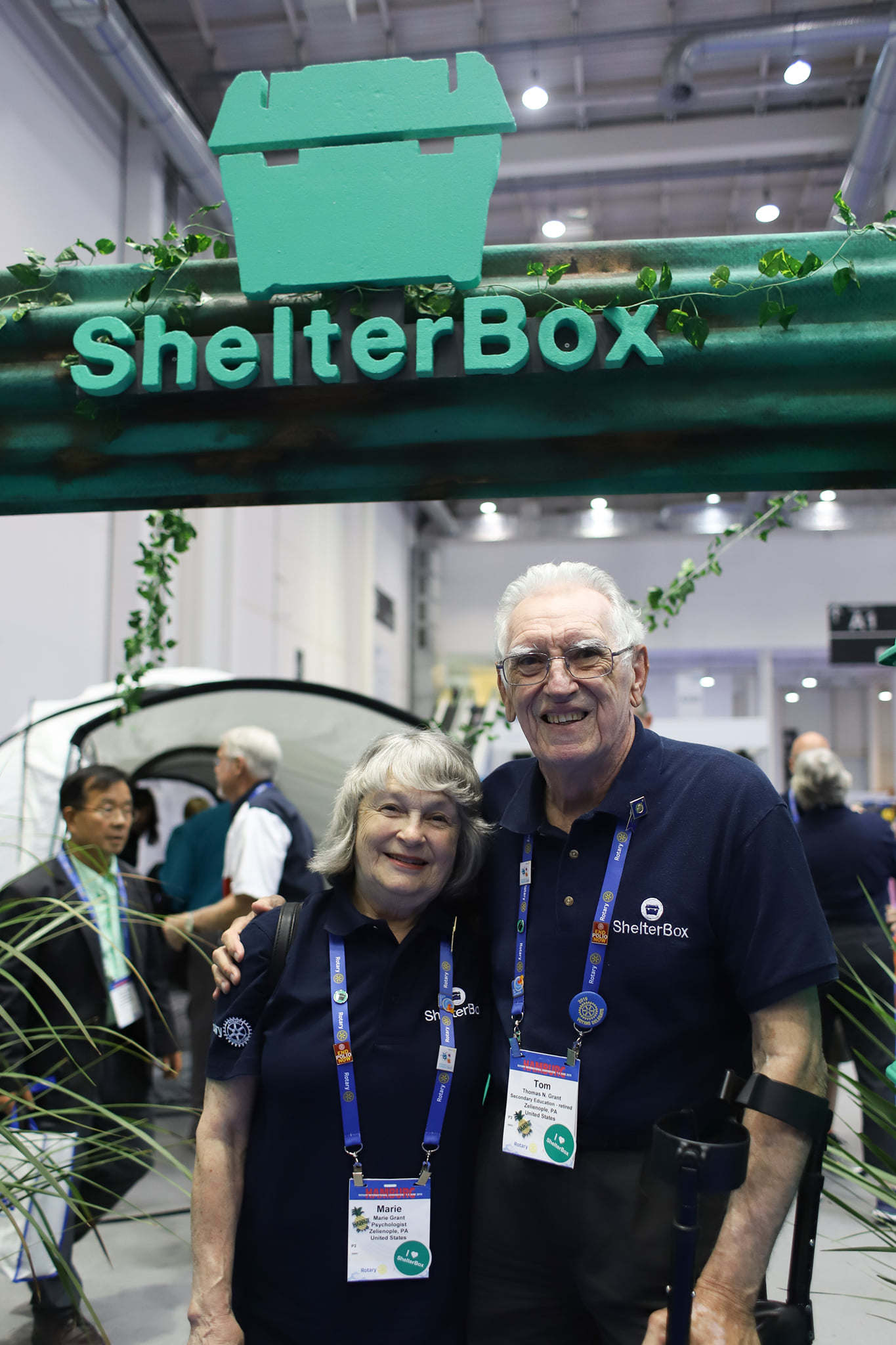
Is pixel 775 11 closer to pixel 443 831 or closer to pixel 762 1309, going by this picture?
pixel 443 831

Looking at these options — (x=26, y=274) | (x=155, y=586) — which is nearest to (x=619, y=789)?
(x=26, y=274)

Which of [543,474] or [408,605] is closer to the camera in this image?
[543,474]

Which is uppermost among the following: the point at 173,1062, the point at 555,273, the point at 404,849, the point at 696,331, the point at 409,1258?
the point at 555,273

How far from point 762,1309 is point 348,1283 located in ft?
1.85

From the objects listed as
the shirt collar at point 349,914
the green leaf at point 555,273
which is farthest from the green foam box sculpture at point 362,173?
the shirt collar at point 349,914

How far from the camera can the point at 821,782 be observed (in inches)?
155

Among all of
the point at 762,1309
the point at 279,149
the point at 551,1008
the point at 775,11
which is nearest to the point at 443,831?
the point at 551,1008

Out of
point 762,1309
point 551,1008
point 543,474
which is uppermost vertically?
point 543,474

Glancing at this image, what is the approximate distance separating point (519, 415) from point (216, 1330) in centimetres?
142

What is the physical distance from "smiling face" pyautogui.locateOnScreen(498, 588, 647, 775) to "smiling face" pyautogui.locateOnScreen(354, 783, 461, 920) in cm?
20

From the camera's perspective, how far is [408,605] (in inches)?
571

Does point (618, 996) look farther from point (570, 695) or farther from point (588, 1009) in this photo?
point (570, 695)

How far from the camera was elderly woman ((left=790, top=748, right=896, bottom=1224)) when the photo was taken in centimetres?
370

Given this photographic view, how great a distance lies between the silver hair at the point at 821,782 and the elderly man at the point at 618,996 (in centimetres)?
267
